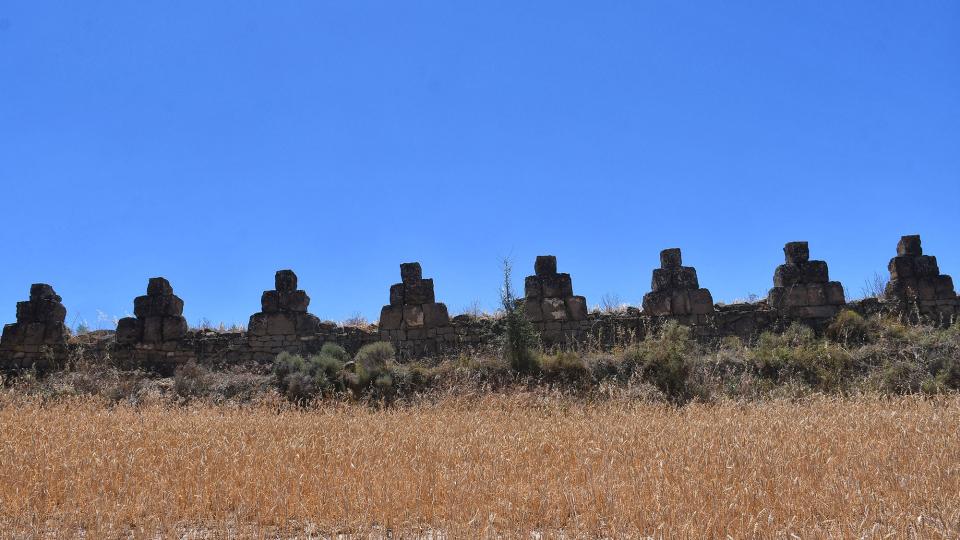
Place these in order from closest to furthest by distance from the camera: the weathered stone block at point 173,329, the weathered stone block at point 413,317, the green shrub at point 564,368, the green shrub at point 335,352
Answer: the green shrub at point 564,368 < the green shrub at point 335,352 < the weathered stone block at point 413,317 < the weathered stone block at point 173,329

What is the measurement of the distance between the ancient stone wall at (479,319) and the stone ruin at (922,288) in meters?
0.02

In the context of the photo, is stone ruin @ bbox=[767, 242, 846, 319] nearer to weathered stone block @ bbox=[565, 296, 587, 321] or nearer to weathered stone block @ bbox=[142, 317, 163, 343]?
weathered stone block @ bbox=[565, 296, 587, 321]

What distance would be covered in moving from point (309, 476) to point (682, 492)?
3.68m

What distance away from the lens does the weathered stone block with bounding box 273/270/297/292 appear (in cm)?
1778

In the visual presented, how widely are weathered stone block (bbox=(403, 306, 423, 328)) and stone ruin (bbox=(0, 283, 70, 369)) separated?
798 centimetres

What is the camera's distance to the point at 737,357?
1563 centimetres

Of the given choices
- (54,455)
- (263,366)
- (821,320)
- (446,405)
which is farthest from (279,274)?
(821,320)

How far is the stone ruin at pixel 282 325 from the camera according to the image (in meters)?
17.5

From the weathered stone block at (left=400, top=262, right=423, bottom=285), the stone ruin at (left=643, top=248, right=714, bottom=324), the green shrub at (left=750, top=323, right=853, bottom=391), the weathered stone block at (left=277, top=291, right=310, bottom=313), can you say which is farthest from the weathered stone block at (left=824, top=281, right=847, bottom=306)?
the weathered stone block at (left=277, top=291, right=310, bottom=313)

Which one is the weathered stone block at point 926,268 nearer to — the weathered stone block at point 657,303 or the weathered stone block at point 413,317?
the weathered stone block at point 657,303

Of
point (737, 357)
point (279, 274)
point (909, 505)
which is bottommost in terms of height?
point (909, 505)

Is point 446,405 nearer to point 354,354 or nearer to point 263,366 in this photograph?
point 354,354

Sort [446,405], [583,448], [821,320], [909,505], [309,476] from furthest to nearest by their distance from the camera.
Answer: [821,320]
[446,405]
[583,448]
[309,476]
[909,505]

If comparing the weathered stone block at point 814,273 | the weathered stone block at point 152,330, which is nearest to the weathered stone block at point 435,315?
the weathered stone block at point 152,330
